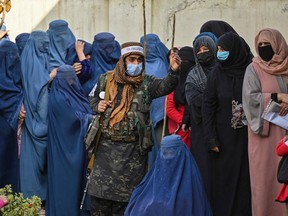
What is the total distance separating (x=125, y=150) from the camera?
8.88m

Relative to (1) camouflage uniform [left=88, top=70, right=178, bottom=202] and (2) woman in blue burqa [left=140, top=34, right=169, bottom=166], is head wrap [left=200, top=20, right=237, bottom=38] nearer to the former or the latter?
(2) woman in blue burqa [left=140, top=34, right=169, bottom=166]

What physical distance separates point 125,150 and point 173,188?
1078 mm

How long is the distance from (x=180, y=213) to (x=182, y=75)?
99.4 inches

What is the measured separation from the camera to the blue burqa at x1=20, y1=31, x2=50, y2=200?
1066 cm

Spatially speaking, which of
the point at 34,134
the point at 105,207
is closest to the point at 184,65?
the point at 34,134

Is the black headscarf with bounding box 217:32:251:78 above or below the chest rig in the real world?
above

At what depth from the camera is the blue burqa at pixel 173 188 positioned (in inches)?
309

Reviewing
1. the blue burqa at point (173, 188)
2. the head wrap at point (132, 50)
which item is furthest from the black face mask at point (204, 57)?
the blue burqa at point (173, 188)

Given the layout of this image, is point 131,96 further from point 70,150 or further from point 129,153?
point 70,150

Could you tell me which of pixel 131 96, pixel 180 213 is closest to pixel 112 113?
pixel 131 96

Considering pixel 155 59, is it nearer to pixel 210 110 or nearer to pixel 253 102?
pixel 210 110

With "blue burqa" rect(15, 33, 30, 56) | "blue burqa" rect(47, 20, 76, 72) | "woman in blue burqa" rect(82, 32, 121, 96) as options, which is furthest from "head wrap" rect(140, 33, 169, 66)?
"blue burqa" rect(15, 33, 30, 56)

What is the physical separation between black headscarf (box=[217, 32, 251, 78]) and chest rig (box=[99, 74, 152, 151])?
0.69 meters

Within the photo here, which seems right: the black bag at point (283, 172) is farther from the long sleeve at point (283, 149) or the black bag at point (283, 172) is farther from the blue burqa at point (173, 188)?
the blue burqa at point (173, 188)
